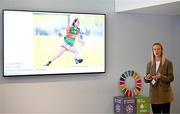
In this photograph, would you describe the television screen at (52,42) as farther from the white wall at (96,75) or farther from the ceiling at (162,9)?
the ceiling at (162,9)

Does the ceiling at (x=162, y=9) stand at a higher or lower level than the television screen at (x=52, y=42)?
higher

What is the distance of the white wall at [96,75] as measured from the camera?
16.3ft

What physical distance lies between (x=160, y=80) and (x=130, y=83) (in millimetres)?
1494

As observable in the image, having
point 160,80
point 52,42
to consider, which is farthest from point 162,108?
point 52,42

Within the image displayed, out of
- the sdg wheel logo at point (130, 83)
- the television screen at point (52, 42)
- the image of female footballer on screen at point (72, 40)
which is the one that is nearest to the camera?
the television screen at point (52, 42)

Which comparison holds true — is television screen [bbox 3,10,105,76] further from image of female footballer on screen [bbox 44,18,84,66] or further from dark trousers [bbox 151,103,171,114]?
dark trousers [bbox 151,103,171,114]

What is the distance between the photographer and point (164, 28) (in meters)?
6.23

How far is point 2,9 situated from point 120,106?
2492 millimetres

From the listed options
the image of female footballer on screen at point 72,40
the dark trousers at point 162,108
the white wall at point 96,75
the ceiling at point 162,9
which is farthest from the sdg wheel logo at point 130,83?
the dark trousers at point 162,108

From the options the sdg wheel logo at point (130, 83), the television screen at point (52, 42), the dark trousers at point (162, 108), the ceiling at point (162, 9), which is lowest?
the dark trousers at point (162, 108)

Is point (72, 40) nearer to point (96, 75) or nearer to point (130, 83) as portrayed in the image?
point (96, 75)

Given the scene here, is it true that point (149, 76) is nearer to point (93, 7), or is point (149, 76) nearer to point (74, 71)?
point (74, 71)

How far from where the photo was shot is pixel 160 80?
4.40 m

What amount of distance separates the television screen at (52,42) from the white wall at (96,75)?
0.15 meters
